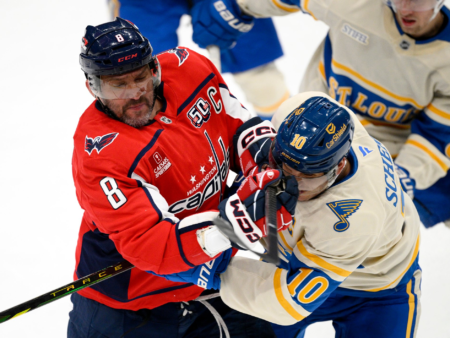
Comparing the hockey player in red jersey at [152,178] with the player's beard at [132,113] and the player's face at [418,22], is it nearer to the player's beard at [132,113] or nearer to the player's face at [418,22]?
the player's beard at [132,113]

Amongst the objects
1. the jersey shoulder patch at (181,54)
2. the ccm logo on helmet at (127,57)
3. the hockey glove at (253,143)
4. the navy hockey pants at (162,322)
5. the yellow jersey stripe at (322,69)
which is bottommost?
the navy hockey pants at (162,322)

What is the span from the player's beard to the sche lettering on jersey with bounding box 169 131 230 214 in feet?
0.82

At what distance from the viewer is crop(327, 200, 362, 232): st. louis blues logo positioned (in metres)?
1.74

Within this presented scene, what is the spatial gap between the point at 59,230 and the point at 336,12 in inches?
74.8

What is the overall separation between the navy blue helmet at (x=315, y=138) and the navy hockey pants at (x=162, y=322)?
0.82m

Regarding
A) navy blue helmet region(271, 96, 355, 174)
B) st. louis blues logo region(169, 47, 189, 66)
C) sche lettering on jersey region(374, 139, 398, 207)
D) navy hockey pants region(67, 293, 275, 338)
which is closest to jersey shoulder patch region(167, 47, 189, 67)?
st. louis blues logo region(169, 47, 189, 66)

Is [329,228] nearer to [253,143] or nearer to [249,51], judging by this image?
[253,143]

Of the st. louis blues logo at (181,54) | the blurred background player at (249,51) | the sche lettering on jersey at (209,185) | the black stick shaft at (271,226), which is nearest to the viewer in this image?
the black stick shaft at (271,226)

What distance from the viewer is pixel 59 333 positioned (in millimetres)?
2707

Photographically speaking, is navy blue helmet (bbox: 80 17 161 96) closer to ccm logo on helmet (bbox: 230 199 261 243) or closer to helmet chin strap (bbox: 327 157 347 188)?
ccm logo on helmet (bbox: 230 199 261 243)

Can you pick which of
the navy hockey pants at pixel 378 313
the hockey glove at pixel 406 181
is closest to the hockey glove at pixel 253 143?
the navy hockey pants at pixel 378 313

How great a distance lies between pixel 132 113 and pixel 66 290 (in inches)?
25.0

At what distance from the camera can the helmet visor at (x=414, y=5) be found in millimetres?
2360

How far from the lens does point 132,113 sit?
6.01ft
